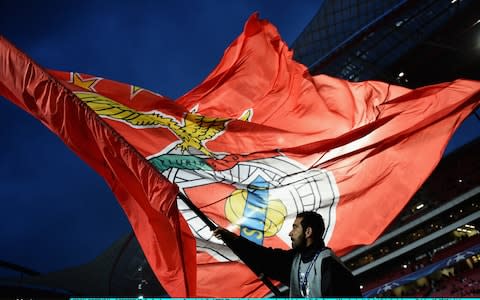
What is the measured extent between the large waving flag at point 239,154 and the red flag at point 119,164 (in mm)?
11

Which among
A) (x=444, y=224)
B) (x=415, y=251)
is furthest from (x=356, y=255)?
(x=444, y=224)

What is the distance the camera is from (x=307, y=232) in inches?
125

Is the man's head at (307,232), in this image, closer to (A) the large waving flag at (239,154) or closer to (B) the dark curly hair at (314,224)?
(B) the dark curly hair at (314,224)

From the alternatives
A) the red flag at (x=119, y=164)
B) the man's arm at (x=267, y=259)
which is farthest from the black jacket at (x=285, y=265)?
the red flag at (x=119, y=164)

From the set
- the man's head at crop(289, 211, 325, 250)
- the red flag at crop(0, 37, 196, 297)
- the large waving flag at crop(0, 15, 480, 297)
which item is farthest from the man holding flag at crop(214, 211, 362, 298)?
the large waving flag at crop(0, 15, 480, 297)

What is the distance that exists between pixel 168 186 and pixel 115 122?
195 centimetres

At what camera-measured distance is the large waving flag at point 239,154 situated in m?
4.79

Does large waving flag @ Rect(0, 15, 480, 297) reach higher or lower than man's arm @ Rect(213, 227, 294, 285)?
higher

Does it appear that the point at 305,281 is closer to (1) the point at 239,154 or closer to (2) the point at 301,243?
(2) the point at 301,243

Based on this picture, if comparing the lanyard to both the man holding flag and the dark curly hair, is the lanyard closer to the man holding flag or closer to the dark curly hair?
the man holding flag

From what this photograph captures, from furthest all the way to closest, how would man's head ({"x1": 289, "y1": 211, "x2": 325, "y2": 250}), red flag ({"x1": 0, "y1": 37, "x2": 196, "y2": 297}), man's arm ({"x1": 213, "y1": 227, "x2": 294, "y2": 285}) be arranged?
red flag ({"x1": 0, "y1": 37, "x2": 196, "y2": 297}), man's arm ({"x1": 213, "y1": 227, "x2": 294, "y2": 285}), man's head ({"x1": 289, "y1": 211, "x2": 325, "y2": 250})

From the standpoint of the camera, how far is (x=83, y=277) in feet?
155

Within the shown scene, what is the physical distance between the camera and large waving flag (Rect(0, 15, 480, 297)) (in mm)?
4793

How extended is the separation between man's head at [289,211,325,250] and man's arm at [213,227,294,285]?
292 millimetres
